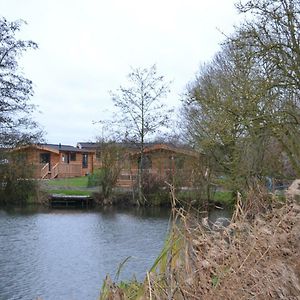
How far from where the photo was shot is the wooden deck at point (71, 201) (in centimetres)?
3384

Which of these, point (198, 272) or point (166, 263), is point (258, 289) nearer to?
point (198, 272)

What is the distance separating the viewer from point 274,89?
1498cm

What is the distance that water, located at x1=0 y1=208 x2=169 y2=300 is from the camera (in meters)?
12.1

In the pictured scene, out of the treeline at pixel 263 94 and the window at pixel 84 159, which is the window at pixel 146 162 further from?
the window at pixel 84 159

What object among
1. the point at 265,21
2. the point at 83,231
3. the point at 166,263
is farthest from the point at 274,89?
the point at 166,263

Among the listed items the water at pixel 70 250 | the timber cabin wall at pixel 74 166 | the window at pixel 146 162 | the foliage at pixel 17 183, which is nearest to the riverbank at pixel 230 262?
the water at pixel 70 250

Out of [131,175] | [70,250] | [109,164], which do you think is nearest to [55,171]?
[109,164]

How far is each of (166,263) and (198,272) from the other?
11.1 inches

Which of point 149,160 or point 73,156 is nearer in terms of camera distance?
point 149,160

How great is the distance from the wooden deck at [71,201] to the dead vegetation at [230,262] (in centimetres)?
3022

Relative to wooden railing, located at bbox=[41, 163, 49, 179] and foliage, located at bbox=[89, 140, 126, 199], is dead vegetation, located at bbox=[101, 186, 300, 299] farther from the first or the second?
wooden railing, located at bbox=[41, 163, 49, 179]

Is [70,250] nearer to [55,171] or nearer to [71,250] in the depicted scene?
[71,250]

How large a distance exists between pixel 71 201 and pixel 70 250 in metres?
17.3

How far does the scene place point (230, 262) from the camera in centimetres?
349
